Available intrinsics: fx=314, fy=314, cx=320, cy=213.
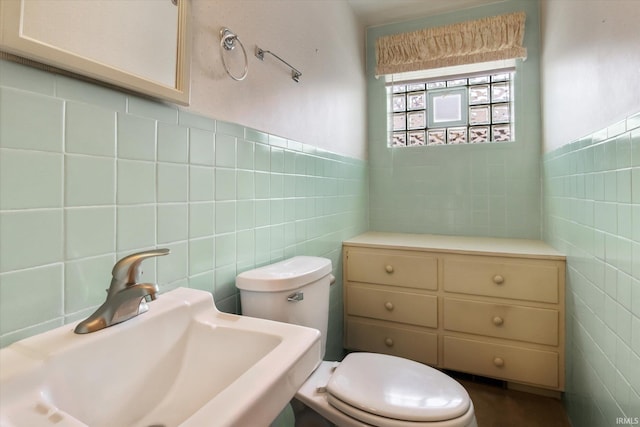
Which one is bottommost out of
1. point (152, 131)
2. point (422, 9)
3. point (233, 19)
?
point (152, 131)

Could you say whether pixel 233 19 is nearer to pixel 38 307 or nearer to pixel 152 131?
pixel 152 131

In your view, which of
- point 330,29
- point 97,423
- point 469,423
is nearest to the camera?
point 97,423

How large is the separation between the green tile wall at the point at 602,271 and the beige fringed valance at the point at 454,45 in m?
0.94

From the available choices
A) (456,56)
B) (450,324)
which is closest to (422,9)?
(456,56)

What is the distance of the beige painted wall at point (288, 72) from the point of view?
980 mm

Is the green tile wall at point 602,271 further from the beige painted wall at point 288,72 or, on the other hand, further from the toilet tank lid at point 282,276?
the beige painted wall at point 288,72

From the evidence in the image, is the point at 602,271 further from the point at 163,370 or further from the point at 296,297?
the point at 163,370

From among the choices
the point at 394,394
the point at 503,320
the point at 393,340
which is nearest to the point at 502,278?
the point at 503,320

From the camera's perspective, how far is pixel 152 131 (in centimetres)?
79

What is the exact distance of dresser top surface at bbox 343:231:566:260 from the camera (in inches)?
63.7

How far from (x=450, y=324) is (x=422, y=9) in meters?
2.07

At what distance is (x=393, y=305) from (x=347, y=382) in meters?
0.85

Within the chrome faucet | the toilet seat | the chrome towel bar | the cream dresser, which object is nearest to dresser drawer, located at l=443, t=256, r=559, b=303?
the cream dresser

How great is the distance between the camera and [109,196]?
27.7 inches
